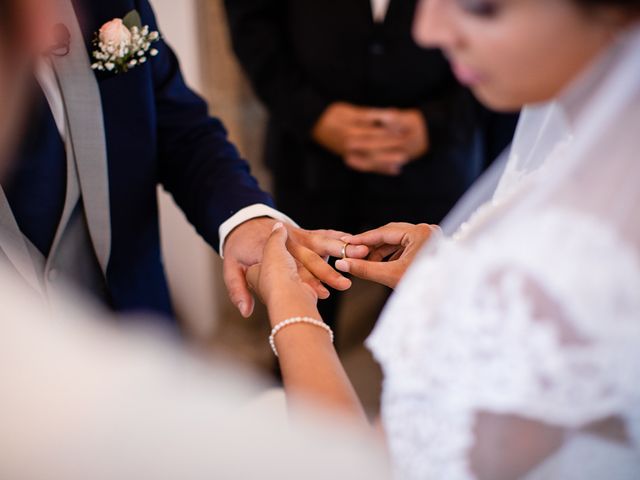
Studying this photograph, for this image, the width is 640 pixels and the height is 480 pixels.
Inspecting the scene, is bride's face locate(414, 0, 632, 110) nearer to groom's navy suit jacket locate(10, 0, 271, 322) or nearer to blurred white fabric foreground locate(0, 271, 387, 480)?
blurred white fabric foreground locate(0, 271, 387, 480)

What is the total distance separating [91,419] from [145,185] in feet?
2.10

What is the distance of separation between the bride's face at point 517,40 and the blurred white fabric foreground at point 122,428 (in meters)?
0.47

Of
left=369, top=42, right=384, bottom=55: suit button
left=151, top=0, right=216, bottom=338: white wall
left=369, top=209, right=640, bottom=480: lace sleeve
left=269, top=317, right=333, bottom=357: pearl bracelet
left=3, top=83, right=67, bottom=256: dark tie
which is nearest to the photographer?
left=369, top=209, right=640, bottom=480: lace sleeve

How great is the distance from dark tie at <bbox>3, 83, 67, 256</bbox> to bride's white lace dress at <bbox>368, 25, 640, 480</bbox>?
68 centimetres

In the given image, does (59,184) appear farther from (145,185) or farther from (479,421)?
(479,421)

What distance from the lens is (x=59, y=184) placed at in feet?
3.64

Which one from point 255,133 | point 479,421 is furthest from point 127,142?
point 255,133

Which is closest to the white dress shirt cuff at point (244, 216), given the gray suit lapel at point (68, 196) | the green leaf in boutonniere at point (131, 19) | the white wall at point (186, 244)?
the gray suit lapel at point (68, 196)

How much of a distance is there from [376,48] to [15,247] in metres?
1.02

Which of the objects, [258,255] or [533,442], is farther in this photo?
[258,255]

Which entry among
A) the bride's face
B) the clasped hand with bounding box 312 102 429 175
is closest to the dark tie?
the bride's face

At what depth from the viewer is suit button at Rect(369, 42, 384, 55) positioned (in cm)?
163

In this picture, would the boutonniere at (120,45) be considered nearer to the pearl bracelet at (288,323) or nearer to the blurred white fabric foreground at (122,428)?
the blurred white fabric foreground at (122,428)

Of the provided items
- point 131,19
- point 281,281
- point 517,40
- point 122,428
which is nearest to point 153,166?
point 131,19
